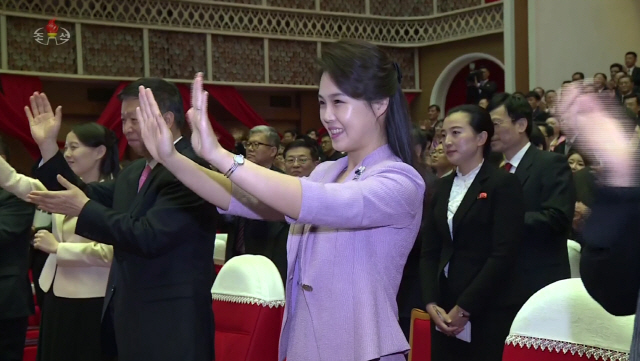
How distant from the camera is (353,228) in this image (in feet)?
5.54

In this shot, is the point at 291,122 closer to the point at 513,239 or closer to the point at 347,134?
the point at 513,239

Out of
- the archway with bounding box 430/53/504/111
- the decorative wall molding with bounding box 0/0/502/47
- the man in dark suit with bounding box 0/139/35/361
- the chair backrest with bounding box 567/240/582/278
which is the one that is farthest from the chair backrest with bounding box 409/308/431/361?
the archway with bounding box 430/53/504/111

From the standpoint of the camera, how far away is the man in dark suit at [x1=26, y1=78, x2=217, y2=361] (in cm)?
234

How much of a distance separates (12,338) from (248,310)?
202 centimetres

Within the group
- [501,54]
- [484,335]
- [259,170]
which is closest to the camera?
[259,170]

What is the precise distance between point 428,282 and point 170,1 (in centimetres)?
974

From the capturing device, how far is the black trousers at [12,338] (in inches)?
152

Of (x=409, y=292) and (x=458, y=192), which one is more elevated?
(x=458, y=192)

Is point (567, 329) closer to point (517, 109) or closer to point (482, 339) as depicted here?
point (482, 339)

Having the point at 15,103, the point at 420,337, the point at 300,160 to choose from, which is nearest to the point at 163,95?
the point at 420,337

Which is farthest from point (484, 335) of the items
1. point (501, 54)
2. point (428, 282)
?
point (501, 54)

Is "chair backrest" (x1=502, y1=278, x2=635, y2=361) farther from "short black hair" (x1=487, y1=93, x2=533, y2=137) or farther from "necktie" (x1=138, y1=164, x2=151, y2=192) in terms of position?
"short black hair" (x1=487, y1=93, x2=533, y2=137)

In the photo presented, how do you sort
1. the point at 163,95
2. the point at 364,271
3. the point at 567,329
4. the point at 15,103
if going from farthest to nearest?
the point at 15,103 < the point at 163,95 < the point at 364,271 < the point at 567,329

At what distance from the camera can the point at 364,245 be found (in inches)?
68.6
